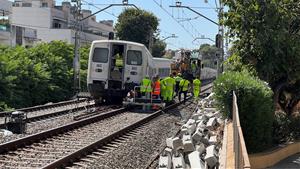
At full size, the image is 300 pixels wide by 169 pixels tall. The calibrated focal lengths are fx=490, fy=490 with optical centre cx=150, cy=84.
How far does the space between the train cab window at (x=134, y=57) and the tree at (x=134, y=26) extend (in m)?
50.2

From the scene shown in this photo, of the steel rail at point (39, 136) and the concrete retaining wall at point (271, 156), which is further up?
the steel rail at point (39, 136)

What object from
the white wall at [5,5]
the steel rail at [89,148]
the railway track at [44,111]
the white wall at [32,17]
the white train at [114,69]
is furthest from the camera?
the white wall at [32,17]

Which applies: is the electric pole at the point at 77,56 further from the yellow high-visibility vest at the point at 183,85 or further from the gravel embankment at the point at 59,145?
the gravel embankment at the point at 59,145

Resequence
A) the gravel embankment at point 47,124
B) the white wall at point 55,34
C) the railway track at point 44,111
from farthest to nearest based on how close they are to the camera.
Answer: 1. the white wall at point 55,34
2. the railway track at point 44,111
3. the gravel embankment at point 47,124

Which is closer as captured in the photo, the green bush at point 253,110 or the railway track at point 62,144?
the railway track at point 62,144

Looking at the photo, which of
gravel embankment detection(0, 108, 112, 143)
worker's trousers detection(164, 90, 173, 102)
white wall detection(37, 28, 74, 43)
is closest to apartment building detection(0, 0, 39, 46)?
white wall detection(37, 28, 74, 43)

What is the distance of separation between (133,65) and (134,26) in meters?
51.8

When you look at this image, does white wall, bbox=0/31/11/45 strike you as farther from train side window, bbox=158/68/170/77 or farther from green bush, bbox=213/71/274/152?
A: green bush, bbox=213/71/274/152

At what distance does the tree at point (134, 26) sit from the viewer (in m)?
75.1

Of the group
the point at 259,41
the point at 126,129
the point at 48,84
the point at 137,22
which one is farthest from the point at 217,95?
Result: the point at 137,22

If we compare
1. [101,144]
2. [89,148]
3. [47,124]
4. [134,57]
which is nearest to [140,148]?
[101,144]

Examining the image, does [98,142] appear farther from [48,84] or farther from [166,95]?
[48,84]

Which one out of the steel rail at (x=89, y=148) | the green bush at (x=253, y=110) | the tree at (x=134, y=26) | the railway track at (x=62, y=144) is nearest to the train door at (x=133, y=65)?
the steel rail at (x=89, y=148)

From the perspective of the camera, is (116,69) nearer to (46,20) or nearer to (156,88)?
(156,88)
